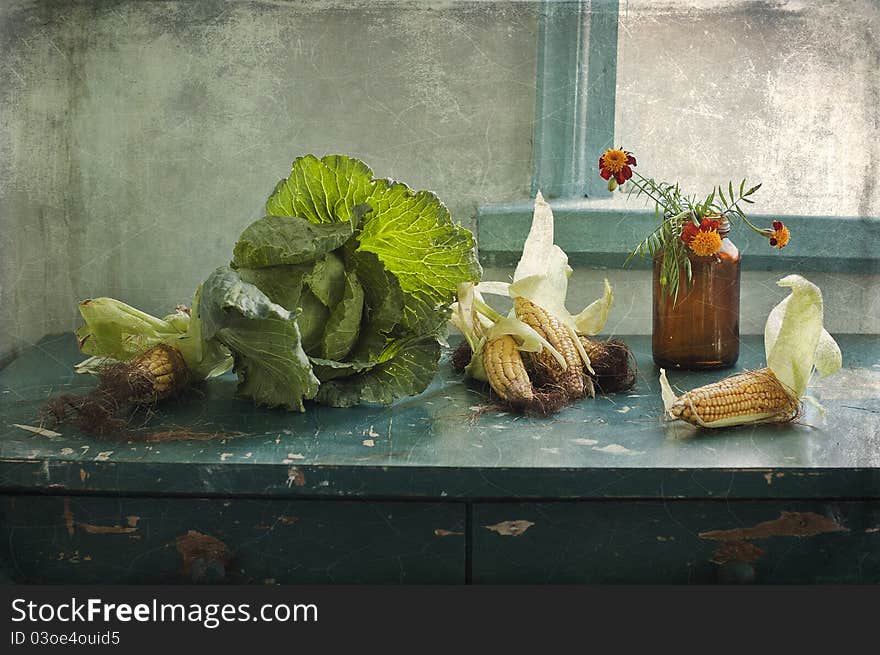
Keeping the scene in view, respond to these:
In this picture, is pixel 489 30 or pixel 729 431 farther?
pixel 489 30

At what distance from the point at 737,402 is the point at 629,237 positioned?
424 mm

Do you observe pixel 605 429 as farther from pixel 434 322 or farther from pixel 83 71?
pixel 83 71

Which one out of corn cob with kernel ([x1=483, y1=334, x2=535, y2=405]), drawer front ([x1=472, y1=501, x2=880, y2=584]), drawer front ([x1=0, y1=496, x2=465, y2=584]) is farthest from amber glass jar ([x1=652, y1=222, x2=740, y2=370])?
drawer front ([x1=0, y1=496, x2=465, y2=584])

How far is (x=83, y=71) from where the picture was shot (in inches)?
50.8

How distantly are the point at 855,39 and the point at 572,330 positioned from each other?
65 cm

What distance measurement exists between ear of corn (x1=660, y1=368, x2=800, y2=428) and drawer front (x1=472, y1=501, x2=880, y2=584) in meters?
0.11

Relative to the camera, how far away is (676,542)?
870 millimetres

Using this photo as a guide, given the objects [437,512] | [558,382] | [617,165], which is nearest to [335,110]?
[617,165]

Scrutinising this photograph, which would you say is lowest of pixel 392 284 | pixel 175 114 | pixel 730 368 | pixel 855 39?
pixel 730 368

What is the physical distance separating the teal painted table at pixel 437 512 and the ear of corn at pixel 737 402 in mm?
44

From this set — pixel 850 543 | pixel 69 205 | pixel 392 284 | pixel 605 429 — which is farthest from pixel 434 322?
pixel 69 205

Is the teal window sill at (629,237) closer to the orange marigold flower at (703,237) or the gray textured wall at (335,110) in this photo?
the gray textured wall at (335,110)

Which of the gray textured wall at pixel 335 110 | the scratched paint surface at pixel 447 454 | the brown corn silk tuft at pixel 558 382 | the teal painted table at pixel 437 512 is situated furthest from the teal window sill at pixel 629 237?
the teal painted table at pixel 437 512

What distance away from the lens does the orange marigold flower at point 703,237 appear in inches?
42.9
